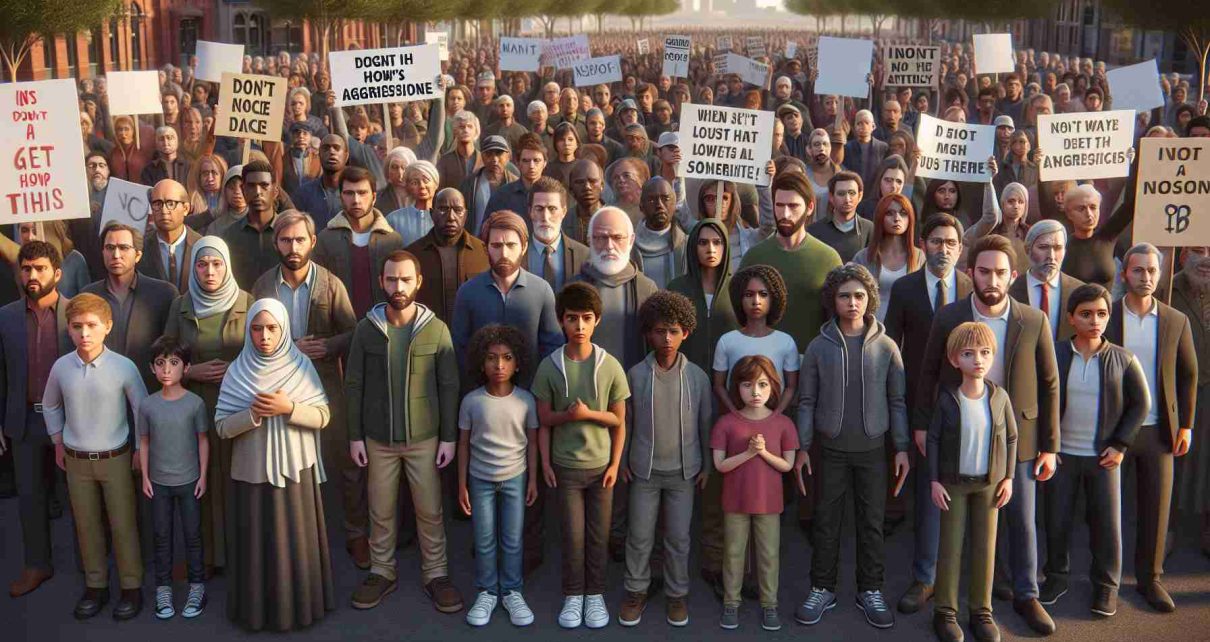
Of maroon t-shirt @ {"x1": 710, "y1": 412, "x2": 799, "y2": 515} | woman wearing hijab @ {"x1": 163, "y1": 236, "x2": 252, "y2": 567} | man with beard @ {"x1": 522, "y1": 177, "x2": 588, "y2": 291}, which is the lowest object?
maroon t-shirt @ {"x1": 710, "y1": 412, "x2": 799, "y2": 515}

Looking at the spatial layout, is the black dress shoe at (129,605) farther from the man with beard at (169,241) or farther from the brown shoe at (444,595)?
the man with beard at (169,241)

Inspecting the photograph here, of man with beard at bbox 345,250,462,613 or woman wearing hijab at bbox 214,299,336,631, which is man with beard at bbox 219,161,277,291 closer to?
man with beard at bbox 345,250,462,613

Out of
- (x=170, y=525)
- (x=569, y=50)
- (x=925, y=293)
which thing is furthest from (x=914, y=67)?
(x=170, y=525)

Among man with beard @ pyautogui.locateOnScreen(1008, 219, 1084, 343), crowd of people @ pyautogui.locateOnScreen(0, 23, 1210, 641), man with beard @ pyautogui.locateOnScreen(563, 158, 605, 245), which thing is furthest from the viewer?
man with beard @ pyautogui.locateOnScreen(563, 158, 605, 245)

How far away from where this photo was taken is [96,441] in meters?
6.06

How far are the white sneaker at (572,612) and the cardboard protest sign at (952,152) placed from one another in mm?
4657

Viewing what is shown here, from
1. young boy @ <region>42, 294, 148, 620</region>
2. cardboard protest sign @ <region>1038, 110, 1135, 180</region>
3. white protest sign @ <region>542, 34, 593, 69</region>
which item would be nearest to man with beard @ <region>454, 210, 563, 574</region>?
young boy @ <region>42, 294, 148, 620</region>

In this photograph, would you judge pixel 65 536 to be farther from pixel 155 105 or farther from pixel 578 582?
pixel 155 105

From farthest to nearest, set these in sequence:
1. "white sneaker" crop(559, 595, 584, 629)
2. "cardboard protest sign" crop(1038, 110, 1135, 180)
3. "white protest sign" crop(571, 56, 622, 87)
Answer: "white protest sign" crop(571, 56, 622, 87), "cardboard protest sign" crop(1038, 110, 1135, 180), "white sneaker" crop(559, 595, 584, 629)

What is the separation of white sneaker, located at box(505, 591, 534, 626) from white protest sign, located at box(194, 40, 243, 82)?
959 centimetres

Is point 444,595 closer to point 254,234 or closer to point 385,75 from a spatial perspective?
point 254,234

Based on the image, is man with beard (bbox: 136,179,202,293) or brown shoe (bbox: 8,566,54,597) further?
man with beard (bbox: 136,179,202,293)

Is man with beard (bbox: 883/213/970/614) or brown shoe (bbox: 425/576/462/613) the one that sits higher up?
man with beard (bbox: 883/213/970/614)

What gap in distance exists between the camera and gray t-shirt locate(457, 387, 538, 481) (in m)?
6.10
